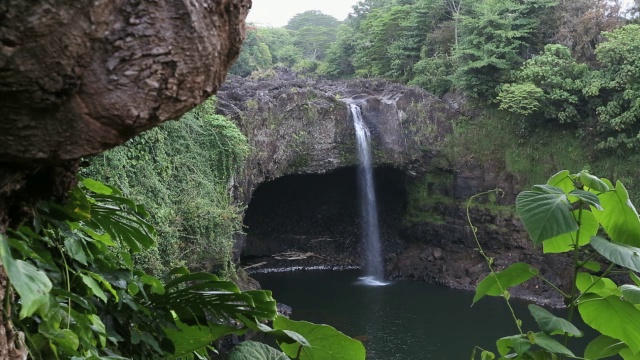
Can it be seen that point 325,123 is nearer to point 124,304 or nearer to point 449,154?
point 449,154

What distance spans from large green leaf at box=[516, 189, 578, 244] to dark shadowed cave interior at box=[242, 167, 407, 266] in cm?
1504

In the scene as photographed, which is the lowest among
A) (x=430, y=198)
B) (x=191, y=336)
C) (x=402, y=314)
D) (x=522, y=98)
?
(x=402, y=314)

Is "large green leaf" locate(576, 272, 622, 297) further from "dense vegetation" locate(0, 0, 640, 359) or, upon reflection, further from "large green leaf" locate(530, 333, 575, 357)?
"large green leaf" locate(530, 333, 575, 357)

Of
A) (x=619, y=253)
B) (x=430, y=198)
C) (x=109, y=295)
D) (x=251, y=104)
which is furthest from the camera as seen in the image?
(x=430, y=198)

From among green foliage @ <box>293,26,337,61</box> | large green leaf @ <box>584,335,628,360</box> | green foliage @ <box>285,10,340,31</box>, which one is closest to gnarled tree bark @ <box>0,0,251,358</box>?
large green leaf @ <box>584,335,628,360</box>

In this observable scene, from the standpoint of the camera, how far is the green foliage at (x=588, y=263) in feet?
4.35

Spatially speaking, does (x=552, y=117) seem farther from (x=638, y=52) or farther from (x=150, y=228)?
(x=150, y=228)

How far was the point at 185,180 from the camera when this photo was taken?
963 cm

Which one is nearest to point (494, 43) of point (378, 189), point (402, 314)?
point (378, 189)

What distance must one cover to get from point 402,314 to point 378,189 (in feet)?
19.2

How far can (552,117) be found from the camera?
14133mm

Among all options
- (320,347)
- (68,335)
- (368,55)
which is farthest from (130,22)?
(368,55)

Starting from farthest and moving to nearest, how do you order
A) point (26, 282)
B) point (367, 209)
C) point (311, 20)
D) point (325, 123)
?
point (311, 20)
point (367, 209)
point (325, 123)
point (26, 282)

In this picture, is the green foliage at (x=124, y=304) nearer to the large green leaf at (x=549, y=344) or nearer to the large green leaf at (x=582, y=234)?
the large green leaf at (x=549, y=344)
